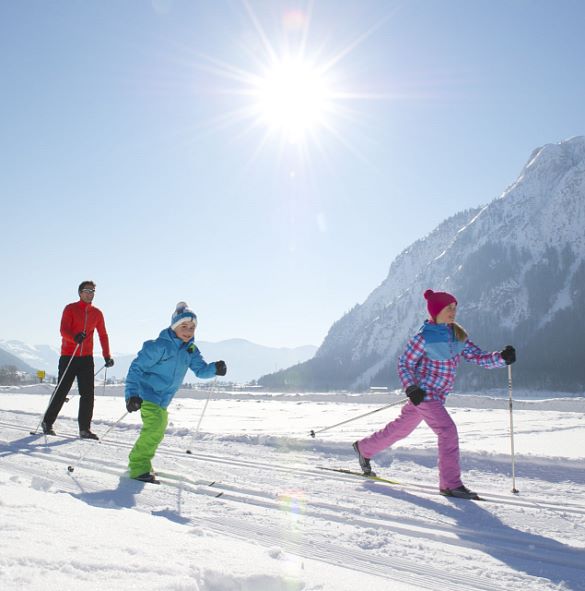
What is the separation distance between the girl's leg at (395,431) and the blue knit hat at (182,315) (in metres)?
2.24

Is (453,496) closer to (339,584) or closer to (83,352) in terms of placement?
(339,584)

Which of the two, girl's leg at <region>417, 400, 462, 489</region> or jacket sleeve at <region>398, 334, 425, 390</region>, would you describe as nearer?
girl's leg at <region>417, 400, 462, 489</region>

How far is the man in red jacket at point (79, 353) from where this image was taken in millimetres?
7352

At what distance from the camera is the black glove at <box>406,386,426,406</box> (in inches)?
170

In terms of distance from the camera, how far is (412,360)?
4.70m

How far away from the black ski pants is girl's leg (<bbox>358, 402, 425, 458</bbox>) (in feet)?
14.4

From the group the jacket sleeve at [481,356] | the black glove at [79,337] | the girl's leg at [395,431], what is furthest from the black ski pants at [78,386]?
the jacket sleeve at [481,356]

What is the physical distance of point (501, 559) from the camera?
256 centimetres

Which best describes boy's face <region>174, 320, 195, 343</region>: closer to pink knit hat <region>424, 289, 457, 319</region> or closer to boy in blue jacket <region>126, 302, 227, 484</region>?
boy in blue jacket <region>126, 302, 227, 484</region>

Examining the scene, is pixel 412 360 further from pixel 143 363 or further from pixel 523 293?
pixel 523 293

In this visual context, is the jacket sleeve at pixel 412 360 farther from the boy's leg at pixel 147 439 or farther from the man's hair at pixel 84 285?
the man's hair at pixel 84 285

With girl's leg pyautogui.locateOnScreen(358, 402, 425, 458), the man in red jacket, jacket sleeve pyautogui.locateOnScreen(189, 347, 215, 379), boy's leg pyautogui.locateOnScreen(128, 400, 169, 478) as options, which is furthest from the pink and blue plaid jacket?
the man in red jacket

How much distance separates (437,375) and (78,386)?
220 inches

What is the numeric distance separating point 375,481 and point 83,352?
5162mm
